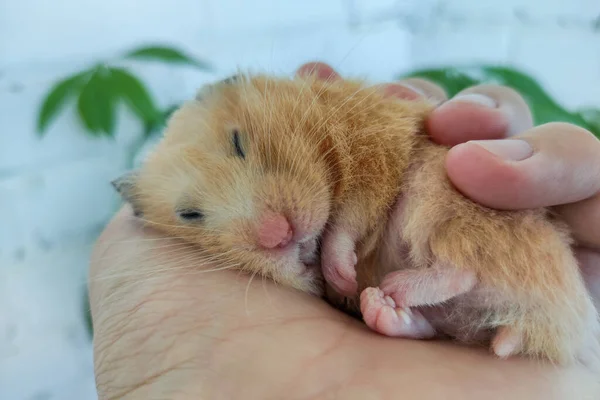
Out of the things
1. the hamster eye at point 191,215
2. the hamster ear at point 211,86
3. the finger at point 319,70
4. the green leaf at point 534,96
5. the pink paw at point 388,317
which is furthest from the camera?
the green leaf at point 534,96

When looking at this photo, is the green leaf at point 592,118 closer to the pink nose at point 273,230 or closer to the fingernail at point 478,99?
the fingernail at point 478,99

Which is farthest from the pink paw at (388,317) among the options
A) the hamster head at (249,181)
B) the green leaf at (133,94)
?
the green leaf at (133,94)

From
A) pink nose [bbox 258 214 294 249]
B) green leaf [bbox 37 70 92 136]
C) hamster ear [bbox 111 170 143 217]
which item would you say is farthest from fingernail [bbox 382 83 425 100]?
green leaf [bbox 37 70 92 136]

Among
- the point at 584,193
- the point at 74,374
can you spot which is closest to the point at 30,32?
the point at 74,374

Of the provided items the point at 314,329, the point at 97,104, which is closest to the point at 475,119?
the point at 314,329

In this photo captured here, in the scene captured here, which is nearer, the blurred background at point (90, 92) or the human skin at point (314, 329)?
the human skin at point (314, 329)

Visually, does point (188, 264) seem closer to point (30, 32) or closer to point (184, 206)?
point (184, 206)

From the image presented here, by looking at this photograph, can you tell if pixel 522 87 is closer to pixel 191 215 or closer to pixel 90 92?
pixel 191 215
